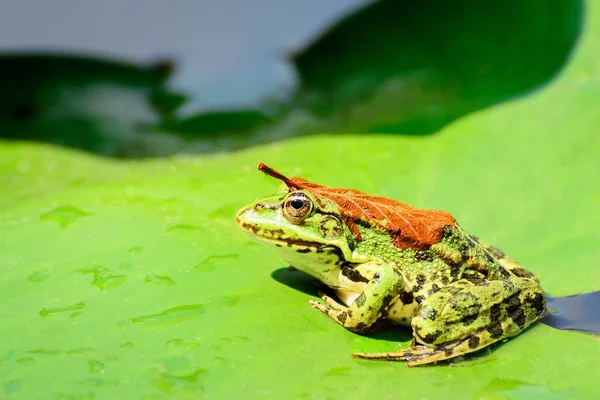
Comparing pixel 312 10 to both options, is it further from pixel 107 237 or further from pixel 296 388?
pixel 296 388

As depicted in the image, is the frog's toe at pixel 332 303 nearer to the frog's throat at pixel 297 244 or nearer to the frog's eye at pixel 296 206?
the frog's throat at pixel 297 244

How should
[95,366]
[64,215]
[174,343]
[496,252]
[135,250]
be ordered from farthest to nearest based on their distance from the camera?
[64,215] → [496,252] → [135,250] → [174,343] → [95,366]

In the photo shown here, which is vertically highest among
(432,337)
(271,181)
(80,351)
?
(271,181)

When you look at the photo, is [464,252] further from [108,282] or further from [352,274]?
[108,282]

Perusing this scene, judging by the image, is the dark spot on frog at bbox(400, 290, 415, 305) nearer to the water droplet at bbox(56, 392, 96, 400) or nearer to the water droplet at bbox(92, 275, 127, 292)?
the water droplet at bbox(92, 275, 127, 292)

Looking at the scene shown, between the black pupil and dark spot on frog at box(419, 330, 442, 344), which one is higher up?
the black pupil

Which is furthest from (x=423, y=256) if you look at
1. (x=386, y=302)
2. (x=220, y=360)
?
(x=220, y=360)

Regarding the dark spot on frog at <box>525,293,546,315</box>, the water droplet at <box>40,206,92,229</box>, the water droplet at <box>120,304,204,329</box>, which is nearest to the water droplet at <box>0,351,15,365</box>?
the water droplet at <box>120,304,204,329</box>
